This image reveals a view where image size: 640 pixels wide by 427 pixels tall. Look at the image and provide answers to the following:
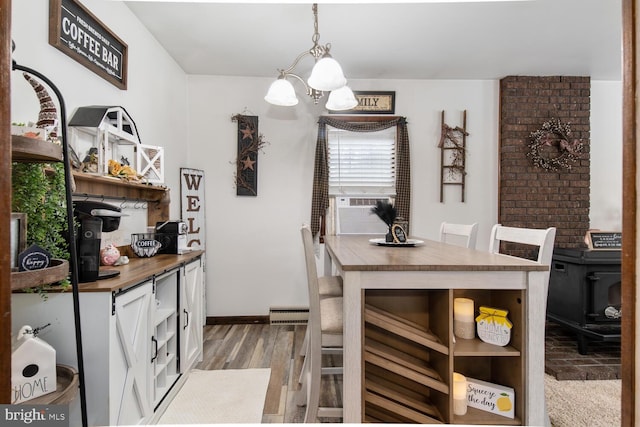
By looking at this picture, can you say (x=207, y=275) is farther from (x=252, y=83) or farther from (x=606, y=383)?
(x=606, y=383)

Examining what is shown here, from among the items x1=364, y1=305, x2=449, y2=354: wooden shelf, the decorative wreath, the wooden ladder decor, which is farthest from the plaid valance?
x1=364, y1=305, x2=449, y2=354: wooden shelf

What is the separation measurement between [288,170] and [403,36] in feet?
5.42

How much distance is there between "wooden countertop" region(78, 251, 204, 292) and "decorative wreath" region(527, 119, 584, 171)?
347cm

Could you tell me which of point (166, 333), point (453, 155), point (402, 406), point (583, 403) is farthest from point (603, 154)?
point (166, 333)

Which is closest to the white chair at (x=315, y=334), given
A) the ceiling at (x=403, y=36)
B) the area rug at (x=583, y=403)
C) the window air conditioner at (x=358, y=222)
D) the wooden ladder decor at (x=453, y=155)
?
the area rug at (x=583, y=403)

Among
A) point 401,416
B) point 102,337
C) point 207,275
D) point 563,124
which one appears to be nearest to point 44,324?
point 102,337

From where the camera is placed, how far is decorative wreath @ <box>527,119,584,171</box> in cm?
336

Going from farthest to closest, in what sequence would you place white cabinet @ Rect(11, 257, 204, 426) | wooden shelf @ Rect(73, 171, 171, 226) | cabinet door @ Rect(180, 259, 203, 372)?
cabinet door @ Rect(180, 259, 203, 372) < wooden shelf @ Rect(73, 171, 171, 226) < white cabinet @ Rect(11, 257, 204, 426)

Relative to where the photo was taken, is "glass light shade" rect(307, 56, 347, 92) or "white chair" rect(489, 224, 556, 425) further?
"glass light shade" rect(307, 56, 347, 92)

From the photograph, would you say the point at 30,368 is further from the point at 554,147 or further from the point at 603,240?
the point at 554,147

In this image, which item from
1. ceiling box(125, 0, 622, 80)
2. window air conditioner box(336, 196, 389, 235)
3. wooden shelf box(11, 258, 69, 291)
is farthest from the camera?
window air conditioner box(336, 196, 389, 235)

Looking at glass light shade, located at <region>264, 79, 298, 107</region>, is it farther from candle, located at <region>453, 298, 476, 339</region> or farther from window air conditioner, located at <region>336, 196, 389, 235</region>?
candle, located at <region>453, 298, 476, 339</region>

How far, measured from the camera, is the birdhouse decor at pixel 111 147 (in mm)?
1769

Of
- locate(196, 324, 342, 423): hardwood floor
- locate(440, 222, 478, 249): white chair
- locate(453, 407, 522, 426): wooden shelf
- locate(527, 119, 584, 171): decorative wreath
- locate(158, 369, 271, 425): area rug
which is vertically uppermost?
locate(527, 119, 584, 171): decorative wreath
